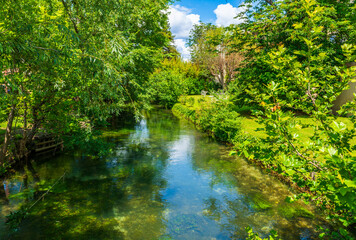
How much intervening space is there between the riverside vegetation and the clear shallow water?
116 centimetres

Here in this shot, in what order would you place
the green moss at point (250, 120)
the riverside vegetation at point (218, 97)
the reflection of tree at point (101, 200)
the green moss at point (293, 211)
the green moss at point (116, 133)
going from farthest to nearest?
the green moss at point (116, 133) → the green moss at point (250, 120) → the green moss at point (293, 211) → the reflection of tree at point (101, 200) → the riverside vegetation at point (218, 97)

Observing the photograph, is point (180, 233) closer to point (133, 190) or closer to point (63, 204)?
point (133, 190)

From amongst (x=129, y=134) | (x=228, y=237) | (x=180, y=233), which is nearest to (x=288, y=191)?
(x=228, y=237)

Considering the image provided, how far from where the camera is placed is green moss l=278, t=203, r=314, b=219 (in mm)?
7405

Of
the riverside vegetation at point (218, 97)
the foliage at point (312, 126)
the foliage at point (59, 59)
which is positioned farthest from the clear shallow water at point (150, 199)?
the foliage at point (312, 126)

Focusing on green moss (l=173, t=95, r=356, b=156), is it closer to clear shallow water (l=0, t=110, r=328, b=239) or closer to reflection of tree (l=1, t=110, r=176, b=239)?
clear shallow water (l=0, t=110, r=328, b=239)

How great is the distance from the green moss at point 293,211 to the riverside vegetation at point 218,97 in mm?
709

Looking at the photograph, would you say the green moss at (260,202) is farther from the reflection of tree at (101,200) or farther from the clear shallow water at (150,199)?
the reflection of tree at (101,200)

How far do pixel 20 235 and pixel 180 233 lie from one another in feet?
15.8

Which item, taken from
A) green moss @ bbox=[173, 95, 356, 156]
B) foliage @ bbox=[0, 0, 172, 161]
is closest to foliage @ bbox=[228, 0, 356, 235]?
green moss @ bbox=[173, 95, 356, 156]

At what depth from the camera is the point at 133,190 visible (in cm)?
936

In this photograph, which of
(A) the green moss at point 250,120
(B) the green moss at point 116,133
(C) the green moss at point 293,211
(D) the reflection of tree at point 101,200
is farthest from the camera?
(B) the green moss at point 116,133

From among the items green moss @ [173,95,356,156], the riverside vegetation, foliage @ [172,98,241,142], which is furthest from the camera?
foliage @ [172,98,241,142]

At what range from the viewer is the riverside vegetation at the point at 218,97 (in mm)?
3016
